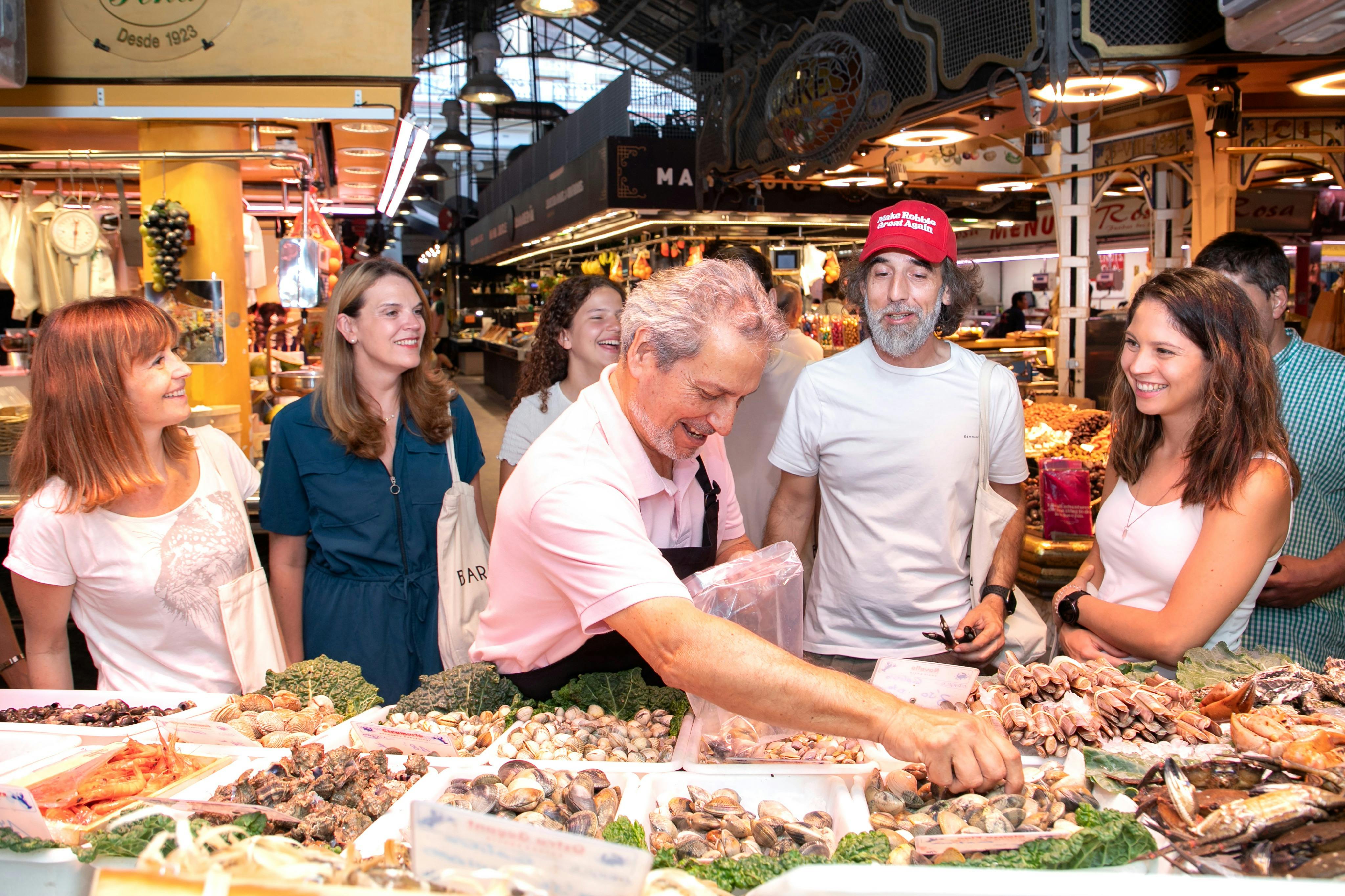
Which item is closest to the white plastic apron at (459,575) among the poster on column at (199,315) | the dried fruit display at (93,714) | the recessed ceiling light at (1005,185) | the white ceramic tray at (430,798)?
the dried fruit display at (93,714)

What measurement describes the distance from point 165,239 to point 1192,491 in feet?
15.3

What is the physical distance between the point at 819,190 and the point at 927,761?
29.5 feet

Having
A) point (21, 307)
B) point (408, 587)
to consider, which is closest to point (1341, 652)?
point (408, 587)

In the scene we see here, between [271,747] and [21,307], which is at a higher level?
[21,307]

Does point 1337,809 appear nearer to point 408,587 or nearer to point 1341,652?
point 1341,652

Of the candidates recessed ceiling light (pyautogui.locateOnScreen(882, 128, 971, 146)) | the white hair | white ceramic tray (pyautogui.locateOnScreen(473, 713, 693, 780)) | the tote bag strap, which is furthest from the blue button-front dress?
recessed ceiling light (pyautogui.locateOnScreen(882, 128, 971, 146))

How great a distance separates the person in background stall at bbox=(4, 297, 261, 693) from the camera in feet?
7.11

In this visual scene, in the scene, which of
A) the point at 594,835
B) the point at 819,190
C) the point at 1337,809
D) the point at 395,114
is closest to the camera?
the point at 1337,809

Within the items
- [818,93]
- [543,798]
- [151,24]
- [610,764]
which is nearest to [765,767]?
[610,764]

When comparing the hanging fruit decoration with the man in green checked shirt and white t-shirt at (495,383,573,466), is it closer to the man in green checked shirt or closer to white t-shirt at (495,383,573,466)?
white t-shirt at (495,383,573,466)

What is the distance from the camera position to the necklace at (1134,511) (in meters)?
2.16

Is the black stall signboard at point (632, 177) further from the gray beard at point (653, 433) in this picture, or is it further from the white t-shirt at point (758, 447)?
the gray beard at point (653, 433)

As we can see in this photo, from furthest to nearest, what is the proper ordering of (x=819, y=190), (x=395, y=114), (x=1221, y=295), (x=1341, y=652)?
(x=819, y=190) < (x=395, y=114) < (x=1341, y=652) < (x=1221, y=295)

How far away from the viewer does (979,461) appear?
2.57 meters
